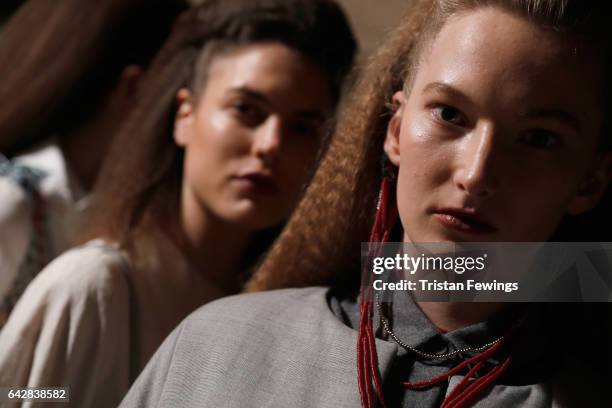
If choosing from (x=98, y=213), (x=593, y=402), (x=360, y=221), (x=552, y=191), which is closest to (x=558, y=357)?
(x=593, y=402)

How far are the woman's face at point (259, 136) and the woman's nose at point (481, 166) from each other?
1.56ft

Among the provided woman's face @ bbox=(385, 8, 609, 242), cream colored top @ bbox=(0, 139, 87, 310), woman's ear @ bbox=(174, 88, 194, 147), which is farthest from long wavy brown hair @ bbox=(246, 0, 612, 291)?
cream colored top @ bbox=(0, 139, 87, 310)

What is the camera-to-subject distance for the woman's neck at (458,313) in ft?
3.53

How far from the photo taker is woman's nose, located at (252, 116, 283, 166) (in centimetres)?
143

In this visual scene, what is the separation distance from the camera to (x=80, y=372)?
1267 mm

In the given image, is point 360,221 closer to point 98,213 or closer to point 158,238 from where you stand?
point 158,238

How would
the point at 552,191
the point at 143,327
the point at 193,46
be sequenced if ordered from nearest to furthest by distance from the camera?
the point at 552,191 < the point at 143,327 < the point at 193,46

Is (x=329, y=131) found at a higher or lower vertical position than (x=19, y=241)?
higher

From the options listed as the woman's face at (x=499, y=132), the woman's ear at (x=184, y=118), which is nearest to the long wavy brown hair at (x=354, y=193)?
the woman's face at (x=499, y=132)

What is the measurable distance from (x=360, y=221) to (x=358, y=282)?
0.09 meters

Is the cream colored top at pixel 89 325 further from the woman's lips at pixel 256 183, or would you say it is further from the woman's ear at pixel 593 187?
the woman's ear at pixel 593 187

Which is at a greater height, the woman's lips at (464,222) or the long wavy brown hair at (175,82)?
the long wavy brown hair at (175,82)

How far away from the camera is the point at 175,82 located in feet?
5.47

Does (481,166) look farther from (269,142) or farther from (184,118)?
(184,118)
